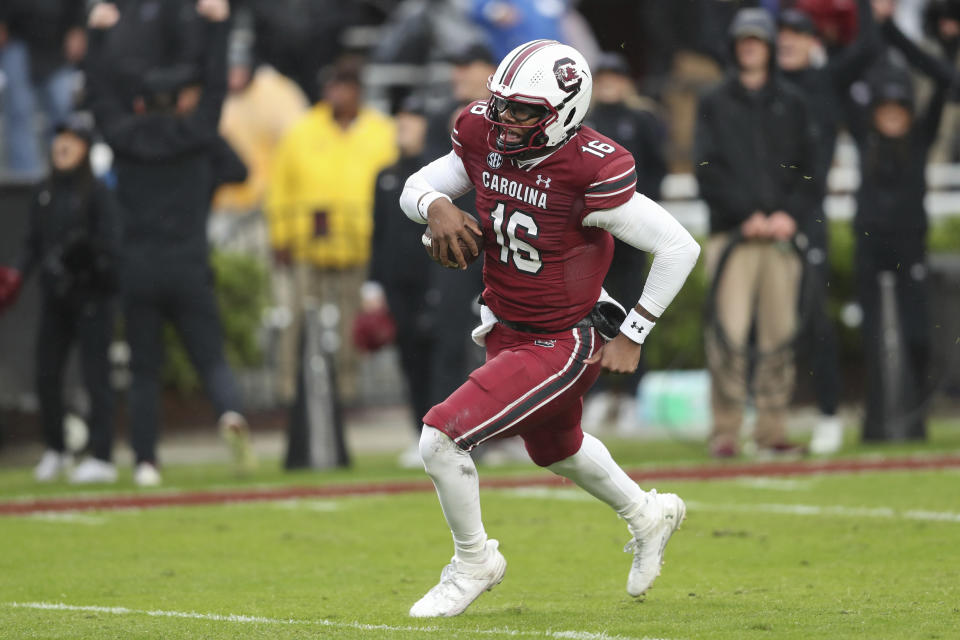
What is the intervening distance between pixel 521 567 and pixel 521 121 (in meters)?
2.22

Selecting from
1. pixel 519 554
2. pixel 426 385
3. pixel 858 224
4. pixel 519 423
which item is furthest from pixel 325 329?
pixel 519 423

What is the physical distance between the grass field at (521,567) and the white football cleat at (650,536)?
0.32 feet

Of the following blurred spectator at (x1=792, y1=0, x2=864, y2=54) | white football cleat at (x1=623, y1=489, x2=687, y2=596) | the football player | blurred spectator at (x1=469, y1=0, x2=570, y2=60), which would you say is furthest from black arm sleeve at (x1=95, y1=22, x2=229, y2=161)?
Answer: white football cleat at (x1=623, y1=489, x2=687, y2=596)

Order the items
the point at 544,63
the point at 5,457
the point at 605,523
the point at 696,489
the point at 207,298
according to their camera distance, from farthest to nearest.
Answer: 1. the point at 5,457
2. the point at 207,298
3. the point at 696,489
4. the point at 605,523
5. the point at 544,63

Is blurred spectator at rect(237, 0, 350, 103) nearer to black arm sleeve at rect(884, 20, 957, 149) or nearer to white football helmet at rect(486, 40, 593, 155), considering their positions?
black arm sleeve at rect(884, 20, 957, 149)

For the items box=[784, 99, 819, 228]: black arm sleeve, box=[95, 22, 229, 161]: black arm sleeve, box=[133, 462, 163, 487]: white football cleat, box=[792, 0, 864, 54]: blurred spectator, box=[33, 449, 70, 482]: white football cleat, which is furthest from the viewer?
box=[792, 0, 864, 54]: blurred spectator

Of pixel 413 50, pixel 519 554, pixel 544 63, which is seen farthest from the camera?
pixel 413 50

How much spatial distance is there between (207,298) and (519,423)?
5.61 m

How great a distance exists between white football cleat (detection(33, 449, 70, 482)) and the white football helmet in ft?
22.2

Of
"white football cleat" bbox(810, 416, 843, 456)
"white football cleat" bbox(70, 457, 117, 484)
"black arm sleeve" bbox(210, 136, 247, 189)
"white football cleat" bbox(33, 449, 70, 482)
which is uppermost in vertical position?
"black arm sleeve" bbox(210, 136, 247, 189)

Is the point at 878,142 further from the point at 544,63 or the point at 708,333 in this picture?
the point at 544,63

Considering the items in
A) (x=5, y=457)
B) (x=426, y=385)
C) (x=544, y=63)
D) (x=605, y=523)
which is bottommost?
(x=5, y=457)

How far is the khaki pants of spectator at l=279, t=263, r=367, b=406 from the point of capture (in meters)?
14.1

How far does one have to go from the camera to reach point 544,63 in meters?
6.39
